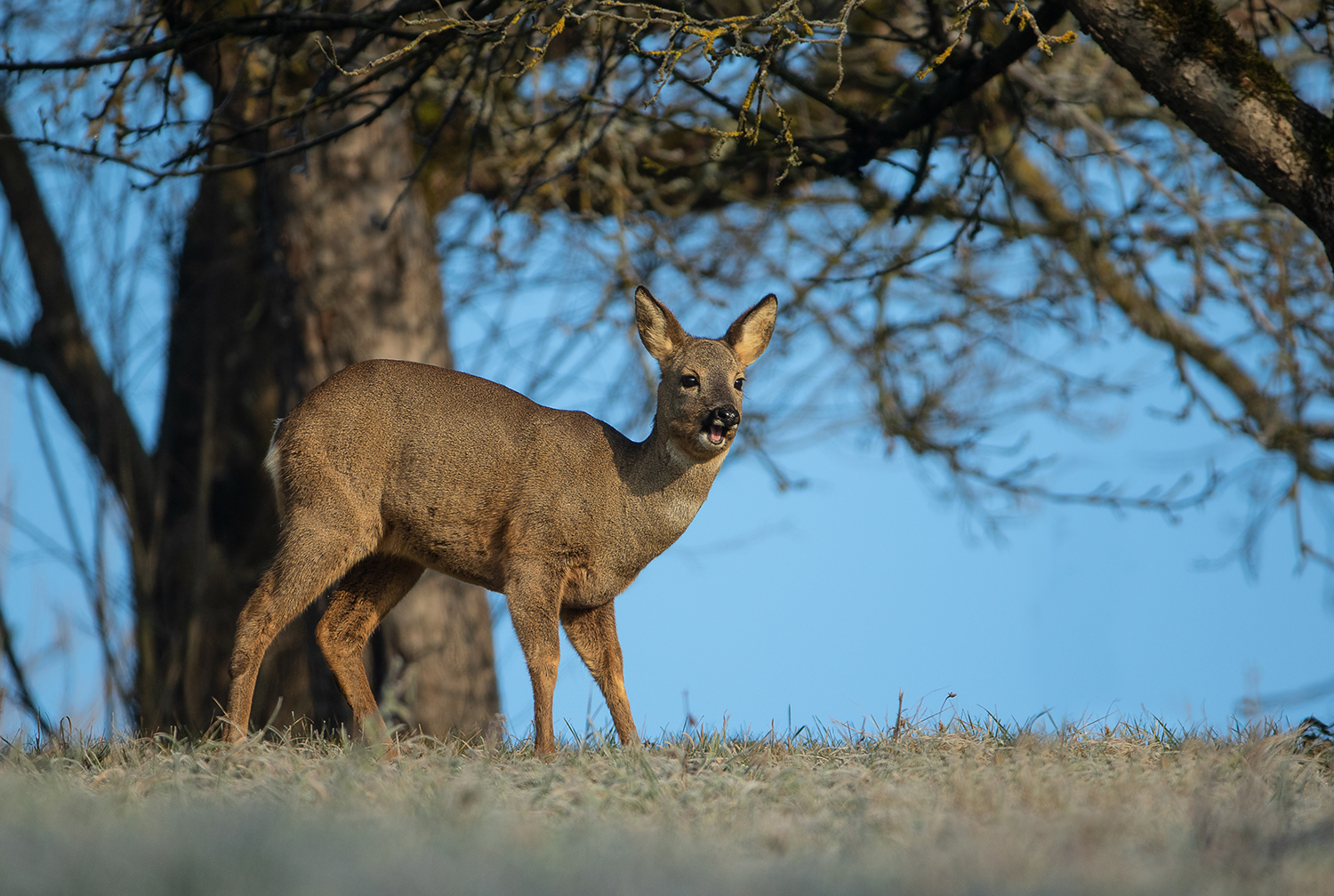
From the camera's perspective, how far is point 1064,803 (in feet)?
11.2

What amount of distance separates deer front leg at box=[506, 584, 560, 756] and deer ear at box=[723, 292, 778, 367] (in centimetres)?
154

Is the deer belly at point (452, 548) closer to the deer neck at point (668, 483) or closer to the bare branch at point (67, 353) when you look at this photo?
the deer neck at point (668, 483)

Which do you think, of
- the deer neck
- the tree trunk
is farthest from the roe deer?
the tree trunk

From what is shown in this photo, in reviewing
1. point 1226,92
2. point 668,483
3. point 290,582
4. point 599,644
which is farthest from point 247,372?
point 1226,92

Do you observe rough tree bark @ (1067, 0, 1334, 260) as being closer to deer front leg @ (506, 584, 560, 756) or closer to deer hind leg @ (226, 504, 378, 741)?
deer front leg @ (506, 584, 560, 756)

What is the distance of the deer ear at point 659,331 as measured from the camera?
562cm

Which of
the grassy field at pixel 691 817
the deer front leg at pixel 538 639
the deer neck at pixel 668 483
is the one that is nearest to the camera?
the grassy field at pixel 691 817

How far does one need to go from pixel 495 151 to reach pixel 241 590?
4803 mm

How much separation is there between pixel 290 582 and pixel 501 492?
3.29 ft

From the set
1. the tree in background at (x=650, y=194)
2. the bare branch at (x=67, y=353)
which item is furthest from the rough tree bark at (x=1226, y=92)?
the bare branch at (x=67, y=353)

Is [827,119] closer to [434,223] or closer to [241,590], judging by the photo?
[434,223]

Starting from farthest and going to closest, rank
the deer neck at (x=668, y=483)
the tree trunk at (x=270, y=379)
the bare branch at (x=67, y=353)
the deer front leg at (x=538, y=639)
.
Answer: the bare branch at (x=67, y=353) < the tree trunk at (x=270, y=379) < the deer neck at (x=668, y=483) < the deer front leg at (x=538, y=639)

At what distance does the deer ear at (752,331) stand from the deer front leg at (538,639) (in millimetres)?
1540

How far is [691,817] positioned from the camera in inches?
137
